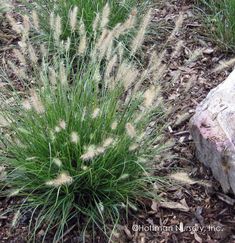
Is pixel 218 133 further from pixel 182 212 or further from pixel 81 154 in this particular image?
pixel 81 154

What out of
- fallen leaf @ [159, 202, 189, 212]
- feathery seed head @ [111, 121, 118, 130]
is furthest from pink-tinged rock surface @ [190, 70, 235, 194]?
feathery seed head @ [111, 121, 118, 130]

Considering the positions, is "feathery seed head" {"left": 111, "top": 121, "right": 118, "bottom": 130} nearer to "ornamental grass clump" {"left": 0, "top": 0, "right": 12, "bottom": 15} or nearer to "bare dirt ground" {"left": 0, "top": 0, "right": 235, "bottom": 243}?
"bare dirt ground" {"left": 0, "top": 0, "right": 235, "bottom": 243}

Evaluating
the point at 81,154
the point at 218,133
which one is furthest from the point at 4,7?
the point at 218,133

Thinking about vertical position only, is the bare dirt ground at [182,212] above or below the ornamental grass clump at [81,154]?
below

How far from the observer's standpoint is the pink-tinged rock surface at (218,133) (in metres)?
2.60

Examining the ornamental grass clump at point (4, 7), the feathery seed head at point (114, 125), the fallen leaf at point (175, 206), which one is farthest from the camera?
the ornamental grass clump at point (4, 7)

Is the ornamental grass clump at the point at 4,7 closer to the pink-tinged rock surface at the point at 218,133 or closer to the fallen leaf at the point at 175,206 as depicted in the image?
the pink-tinged rock surface at the point at 218,133

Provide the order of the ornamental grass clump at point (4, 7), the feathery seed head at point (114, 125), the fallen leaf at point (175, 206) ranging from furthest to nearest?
the ornamental grass clump at point (4, 7) < the fallen leaf at point (175, 206) < the feathery seed head at point (114, 125)

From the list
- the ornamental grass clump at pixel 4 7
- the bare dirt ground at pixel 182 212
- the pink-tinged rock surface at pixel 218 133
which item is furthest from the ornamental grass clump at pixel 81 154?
the ornamental grass clump at pixel 4 7

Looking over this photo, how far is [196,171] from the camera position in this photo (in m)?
2.90

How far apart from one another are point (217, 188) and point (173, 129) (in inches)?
23.6

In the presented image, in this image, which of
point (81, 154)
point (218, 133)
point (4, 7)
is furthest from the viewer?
point (4, 7)

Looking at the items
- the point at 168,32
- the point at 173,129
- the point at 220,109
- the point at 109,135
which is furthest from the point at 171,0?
the point at 109,135

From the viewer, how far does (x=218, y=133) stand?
8.75 feet
